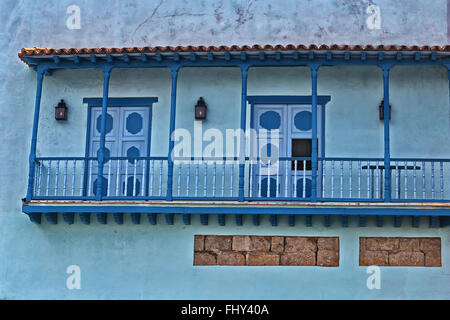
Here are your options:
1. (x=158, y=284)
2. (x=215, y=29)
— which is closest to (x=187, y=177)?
(x=158, y=284)

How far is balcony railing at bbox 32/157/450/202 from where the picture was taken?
38.9 ft

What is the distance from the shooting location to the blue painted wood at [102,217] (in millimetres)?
12094

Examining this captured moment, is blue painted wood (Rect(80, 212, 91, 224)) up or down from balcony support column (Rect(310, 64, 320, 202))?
down

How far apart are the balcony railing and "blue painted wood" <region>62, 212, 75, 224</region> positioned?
0.30m

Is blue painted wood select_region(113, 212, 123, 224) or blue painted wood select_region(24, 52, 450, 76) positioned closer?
blue painted wood select_region(24, 52, 450, 76)

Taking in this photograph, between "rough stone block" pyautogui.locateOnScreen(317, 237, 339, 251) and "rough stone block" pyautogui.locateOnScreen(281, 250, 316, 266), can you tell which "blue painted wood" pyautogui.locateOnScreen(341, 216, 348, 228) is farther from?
"rough stone block" pyautogui.locateOnScreen(281, 250, 316, 266)

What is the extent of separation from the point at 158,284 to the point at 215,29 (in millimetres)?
4463

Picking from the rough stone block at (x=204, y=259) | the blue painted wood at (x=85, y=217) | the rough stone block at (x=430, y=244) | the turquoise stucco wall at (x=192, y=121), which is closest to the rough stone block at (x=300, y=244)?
the turquoise stucco wall at (x=192, y=121)

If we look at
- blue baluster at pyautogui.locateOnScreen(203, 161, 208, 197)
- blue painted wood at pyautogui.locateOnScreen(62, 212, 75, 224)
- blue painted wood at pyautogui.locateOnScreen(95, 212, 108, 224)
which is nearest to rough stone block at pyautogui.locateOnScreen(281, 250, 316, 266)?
blue baluster at pyautogui.locateOnScreen(203, 161, 208, 197)

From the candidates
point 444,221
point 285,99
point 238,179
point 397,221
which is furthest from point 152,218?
point 444,221

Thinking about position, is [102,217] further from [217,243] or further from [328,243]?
[328,243]

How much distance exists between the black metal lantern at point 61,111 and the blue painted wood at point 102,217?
6.37ft

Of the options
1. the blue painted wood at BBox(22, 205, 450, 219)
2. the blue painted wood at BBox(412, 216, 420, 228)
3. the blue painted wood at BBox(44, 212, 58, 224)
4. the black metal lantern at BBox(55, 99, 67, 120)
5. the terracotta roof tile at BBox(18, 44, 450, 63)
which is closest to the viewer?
the blue painted wood at BBox(22, 205, 450, 219)
